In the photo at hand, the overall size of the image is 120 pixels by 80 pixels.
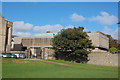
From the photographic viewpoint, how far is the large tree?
40.3 metres

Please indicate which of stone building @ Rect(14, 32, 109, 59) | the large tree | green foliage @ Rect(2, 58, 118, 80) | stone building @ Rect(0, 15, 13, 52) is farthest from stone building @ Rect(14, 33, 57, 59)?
green foliage @ Rect(2, 58, 118, 80)

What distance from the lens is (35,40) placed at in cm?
6216

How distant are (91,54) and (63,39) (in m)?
7.54

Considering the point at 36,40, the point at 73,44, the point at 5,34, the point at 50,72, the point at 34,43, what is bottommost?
the point at 50,72

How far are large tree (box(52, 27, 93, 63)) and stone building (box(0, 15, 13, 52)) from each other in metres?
17.2

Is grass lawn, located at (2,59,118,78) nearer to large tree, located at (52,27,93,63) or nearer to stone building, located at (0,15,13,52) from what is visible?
large tree, located at (52,27,93,63)

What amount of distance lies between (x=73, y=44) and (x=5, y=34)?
2231cm

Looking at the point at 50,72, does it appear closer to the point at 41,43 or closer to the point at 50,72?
the point at 50,72

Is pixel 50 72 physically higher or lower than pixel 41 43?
lower

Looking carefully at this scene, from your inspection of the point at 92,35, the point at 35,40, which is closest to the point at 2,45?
the point at 35,40

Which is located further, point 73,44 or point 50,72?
point 73,44

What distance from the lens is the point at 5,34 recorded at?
52.2m

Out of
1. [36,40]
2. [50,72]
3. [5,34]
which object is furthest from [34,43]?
[50,72]

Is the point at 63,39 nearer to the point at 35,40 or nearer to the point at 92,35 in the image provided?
the point at 92,35
